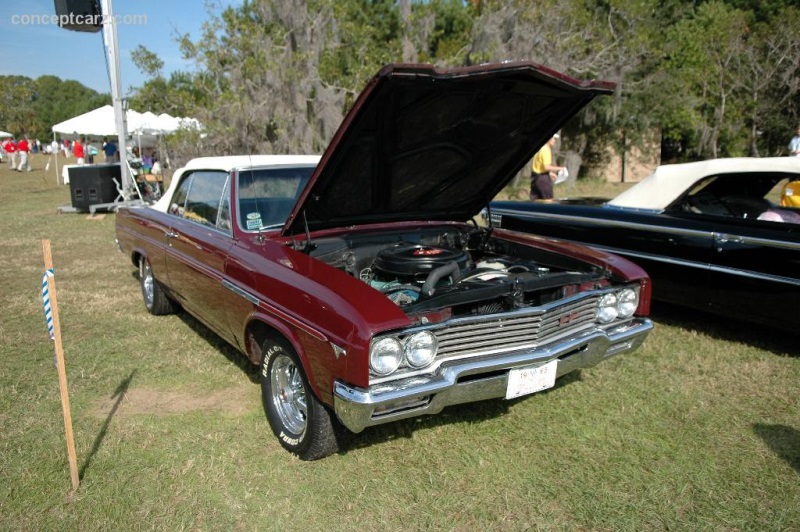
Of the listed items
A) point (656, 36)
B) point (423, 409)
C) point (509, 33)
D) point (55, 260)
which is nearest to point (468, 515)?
point (423, 409)

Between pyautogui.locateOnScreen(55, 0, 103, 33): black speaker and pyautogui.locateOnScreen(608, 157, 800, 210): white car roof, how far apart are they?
9.25 meters

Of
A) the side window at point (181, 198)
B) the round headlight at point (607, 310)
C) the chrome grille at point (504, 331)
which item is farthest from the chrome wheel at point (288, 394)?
the side window at point (181, 198)

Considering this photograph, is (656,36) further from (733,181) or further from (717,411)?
(717,411)

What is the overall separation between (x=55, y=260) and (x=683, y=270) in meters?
7.89

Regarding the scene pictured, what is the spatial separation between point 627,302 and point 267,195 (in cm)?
243

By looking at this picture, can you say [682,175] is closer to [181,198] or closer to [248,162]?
[248,162]

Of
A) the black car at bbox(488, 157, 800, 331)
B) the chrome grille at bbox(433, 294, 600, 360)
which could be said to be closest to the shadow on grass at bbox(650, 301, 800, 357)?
the black car at bbox(488, 157, 800, 331)

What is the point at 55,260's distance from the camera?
26.8 ft

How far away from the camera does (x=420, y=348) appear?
2.71 metres

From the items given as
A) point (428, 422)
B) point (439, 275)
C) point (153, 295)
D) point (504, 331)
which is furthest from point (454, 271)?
point (153, 295)

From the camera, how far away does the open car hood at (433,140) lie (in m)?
3.06

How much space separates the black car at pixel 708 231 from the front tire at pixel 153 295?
3.56 meters

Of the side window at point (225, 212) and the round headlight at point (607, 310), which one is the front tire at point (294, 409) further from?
the round headlight at point (607, 310)

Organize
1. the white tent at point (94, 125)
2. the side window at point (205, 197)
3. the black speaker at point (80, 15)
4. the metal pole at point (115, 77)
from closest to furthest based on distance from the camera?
the side window at point (205, 197) < the black speaker at point (80, 15) < the metal pole at point (115, 77) < the white tent at point (94, 125)
